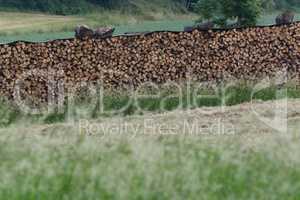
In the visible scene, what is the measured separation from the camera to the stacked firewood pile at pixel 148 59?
13.9m

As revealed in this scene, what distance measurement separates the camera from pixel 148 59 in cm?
1490

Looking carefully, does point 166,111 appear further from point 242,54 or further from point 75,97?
point 242,54

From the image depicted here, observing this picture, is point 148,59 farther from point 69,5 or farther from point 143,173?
point 69,5

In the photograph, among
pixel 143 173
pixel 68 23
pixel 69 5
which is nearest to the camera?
pixel 143 173

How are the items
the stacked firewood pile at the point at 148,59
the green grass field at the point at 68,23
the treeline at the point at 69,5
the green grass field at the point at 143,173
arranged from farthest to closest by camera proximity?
the treeline at the point at 69,5 → the green grass field at the point at 68,23 → the stacked firewood pile at the point at 148,59 → the green grass field at the point at 143,173

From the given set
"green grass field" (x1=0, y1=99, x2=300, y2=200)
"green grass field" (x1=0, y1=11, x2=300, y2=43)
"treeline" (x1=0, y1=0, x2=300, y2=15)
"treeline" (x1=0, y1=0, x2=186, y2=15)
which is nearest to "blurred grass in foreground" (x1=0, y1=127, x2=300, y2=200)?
"green grass field" (x1=0, y1=99, x2=300, y2=200)

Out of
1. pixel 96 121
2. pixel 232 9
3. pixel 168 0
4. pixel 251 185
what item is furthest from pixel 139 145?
pixel 168 0

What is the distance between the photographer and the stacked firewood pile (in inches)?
547

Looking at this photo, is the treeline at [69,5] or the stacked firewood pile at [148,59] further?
the treeline at [69,5]

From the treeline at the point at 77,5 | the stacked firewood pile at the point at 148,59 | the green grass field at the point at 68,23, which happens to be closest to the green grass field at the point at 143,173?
the stacked firewood pile at the point at 148,59

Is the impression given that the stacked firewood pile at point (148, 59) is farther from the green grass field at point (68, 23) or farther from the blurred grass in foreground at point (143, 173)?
the green grass field at point (68, 23)

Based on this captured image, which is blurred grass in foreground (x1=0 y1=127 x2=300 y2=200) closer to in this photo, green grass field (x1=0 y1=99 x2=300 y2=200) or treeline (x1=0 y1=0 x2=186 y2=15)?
green grass field (x1=0 y1=99 x2=300 y2=200)

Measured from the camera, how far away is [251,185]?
4.40 metres

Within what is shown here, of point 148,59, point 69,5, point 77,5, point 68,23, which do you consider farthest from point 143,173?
point 69,5
